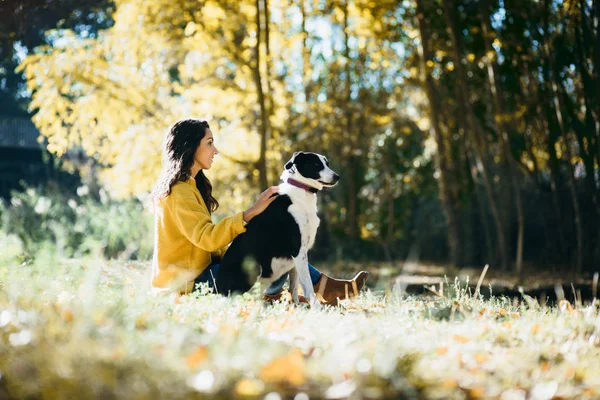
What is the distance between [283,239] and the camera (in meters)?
4.69

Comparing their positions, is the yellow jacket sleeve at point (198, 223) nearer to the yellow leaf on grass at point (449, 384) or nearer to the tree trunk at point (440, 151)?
the yellow leaf on grass at point (449, 384)

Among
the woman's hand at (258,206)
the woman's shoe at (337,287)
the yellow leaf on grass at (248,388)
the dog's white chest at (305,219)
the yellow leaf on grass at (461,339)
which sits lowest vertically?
the woman's shoe at (337,287)

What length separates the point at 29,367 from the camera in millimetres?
2465

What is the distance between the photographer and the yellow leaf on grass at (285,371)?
2.33m

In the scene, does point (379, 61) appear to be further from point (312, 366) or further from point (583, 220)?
point (312, 366)

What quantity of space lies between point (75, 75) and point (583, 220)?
25.9ft

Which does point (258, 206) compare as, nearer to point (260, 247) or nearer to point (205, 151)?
point (260, 247)

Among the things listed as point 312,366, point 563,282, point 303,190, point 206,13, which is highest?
point 206,13

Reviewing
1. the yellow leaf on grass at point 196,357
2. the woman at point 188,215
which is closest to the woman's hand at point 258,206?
the woman at point 188,215

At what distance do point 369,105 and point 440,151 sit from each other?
75.6 inches

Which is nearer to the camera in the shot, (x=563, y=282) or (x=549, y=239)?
(x=563, y=282)

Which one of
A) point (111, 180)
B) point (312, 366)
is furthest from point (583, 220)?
point (312, 366)

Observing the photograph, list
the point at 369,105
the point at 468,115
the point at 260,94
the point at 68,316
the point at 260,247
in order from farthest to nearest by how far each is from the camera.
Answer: the point at 369,105
the point at 468,115
the point at 260,94
the point at 260,247
the point at 68,316

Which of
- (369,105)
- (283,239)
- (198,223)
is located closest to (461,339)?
(283,239)
